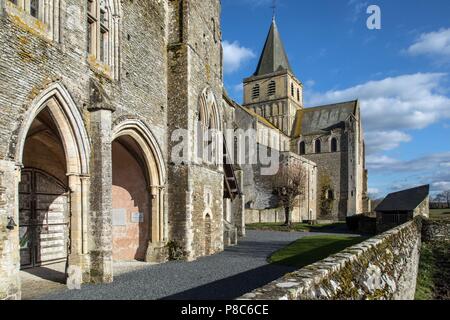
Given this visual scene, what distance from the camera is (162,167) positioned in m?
13.6

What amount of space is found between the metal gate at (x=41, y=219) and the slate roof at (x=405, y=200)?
63.1ft

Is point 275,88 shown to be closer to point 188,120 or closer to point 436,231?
point 436,231

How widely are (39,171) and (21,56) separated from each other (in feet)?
21.8

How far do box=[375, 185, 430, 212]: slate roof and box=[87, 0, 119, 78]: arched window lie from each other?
64.4 feet

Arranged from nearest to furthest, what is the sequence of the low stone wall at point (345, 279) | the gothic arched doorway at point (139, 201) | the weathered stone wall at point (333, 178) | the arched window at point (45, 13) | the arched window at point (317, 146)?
the low stone wall at point (345, 279) < the arched window at point (45, 13) < the gothic arched doorway at point (139, 201) < the weathered stone wall at point (333, 178) < the arched window at point (317, 146)

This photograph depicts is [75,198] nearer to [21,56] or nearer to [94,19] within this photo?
[21,56]

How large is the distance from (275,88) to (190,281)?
48444 mm

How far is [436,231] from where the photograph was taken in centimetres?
1933

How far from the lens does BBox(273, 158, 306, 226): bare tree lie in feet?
112

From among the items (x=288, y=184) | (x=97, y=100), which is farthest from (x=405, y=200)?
(x=97, y=100)

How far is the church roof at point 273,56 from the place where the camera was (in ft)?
187

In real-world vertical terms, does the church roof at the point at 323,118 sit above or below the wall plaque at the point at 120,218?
above

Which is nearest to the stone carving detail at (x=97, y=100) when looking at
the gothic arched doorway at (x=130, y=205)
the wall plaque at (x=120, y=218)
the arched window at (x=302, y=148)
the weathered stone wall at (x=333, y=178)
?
the gothic arched doorway at (x=130, y=205)

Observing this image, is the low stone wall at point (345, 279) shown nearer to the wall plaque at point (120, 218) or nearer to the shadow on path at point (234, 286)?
the shadow on path at point (234, 286)
